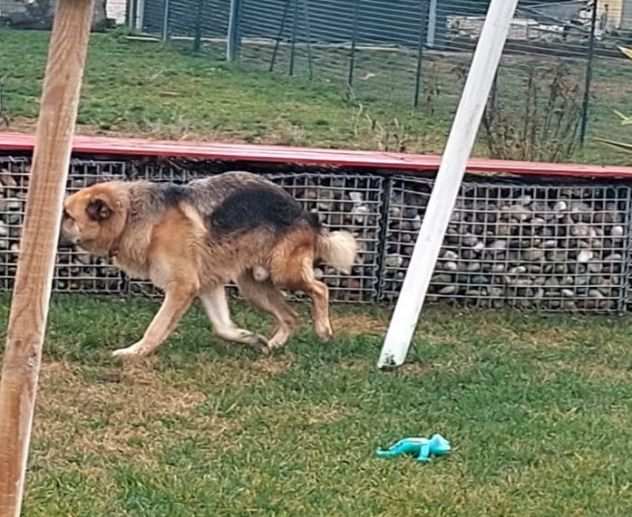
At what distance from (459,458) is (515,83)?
12.5m

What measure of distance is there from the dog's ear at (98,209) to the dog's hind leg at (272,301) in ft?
2.62

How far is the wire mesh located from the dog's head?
79.0 inches

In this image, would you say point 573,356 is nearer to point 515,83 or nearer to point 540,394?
point 540,394

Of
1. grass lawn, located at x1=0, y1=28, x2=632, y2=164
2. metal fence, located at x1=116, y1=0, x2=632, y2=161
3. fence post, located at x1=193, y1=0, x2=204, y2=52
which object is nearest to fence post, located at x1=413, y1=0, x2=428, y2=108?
metal fence, located at x1=116, y1=0, x2=632, y2=161

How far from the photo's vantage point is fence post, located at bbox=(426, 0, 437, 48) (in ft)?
61.0

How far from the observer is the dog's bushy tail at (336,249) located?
23.0 ft

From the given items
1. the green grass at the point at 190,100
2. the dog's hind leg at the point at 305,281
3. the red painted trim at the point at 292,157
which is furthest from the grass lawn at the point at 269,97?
the dog's hind leg at the point at 305,281

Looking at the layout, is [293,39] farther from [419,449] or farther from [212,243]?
[419,449]

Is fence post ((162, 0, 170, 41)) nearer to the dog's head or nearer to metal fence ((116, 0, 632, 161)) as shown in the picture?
metal fence ((116, 0, 632, 161))

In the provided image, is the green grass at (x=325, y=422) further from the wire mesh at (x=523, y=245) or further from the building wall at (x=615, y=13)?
the building wall at (x=615, y=13)

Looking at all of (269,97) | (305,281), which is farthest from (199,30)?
(305,281)

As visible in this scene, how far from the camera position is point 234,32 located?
2092 centimetres

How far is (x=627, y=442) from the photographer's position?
5355mm

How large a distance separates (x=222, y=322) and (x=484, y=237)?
2.07 metres
